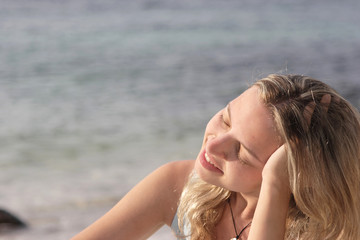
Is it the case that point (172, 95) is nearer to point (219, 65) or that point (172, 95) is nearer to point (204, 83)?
point (204, 83)

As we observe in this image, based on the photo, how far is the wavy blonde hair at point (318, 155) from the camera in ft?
6.28

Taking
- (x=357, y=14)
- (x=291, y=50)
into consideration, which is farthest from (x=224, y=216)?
(x=357, y=14)

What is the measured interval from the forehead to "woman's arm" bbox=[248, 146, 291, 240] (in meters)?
0.05

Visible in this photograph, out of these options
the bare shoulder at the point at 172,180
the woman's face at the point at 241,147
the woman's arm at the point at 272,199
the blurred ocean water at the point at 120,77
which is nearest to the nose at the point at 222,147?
the woman's face at the point at 241,147

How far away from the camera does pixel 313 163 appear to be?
190cm

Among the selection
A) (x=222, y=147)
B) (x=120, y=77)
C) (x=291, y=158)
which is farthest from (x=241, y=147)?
(x=120, y=77)

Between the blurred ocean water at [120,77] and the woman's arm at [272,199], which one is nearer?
the woman's arm at [272,199]

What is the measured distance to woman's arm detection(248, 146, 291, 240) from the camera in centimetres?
194

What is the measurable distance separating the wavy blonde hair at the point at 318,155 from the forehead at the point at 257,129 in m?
0.03

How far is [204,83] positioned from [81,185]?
4.69m

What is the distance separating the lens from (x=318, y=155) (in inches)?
75.3

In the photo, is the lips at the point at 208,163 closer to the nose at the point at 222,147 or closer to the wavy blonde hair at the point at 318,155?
the nose at the point at 222,147

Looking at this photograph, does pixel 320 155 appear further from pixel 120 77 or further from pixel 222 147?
pixel 120 77

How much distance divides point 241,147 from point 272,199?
0.68ft
